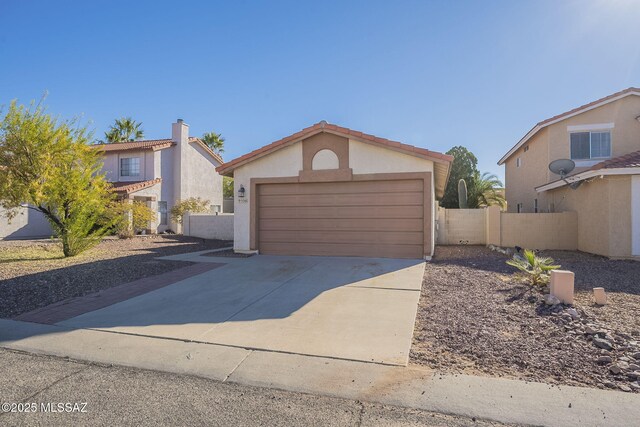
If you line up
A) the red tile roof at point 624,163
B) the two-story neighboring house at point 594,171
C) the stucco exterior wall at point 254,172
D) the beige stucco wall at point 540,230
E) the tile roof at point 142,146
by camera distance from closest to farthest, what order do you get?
the red tile roof at point 624,163 → the two-story neighboring house at point 594,171 → the stucco exterior wall at point 254,172 → the beige stucco wall at point 540,230 → the tile roof at point 142,146

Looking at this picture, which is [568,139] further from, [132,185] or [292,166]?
[132,185]

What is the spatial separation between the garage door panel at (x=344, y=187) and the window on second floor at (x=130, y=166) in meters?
15.4

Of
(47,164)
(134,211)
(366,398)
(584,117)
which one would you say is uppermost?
(584,117)

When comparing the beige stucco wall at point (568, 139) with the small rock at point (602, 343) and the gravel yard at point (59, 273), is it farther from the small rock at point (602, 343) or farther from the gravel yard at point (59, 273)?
the gravel yard at point (59, 273)

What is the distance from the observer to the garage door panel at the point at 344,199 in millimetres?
10844

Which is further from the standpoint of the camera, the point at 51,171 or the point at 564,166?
the point at 564,166

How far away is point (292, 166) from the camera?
38.7 feet

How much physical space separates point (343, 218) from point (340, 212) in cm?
21

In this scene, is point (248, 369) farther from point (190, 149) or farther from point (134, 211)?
point (190, 149)

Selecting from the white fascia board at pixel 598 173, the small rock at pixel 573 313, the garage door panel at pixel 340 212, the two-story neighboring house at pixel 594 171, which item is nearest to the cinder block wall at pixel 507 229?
the two-story neighboring house at pixel 594 171

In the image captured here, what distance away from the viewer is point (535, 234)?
14859 millimetres

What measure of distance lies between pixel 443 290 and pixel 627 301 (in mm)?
3030

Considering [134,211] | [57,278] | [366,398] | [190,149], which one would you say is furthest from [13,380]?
[190,149]

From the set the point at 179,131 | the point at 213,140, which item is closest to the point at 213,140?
the point at 213,140
